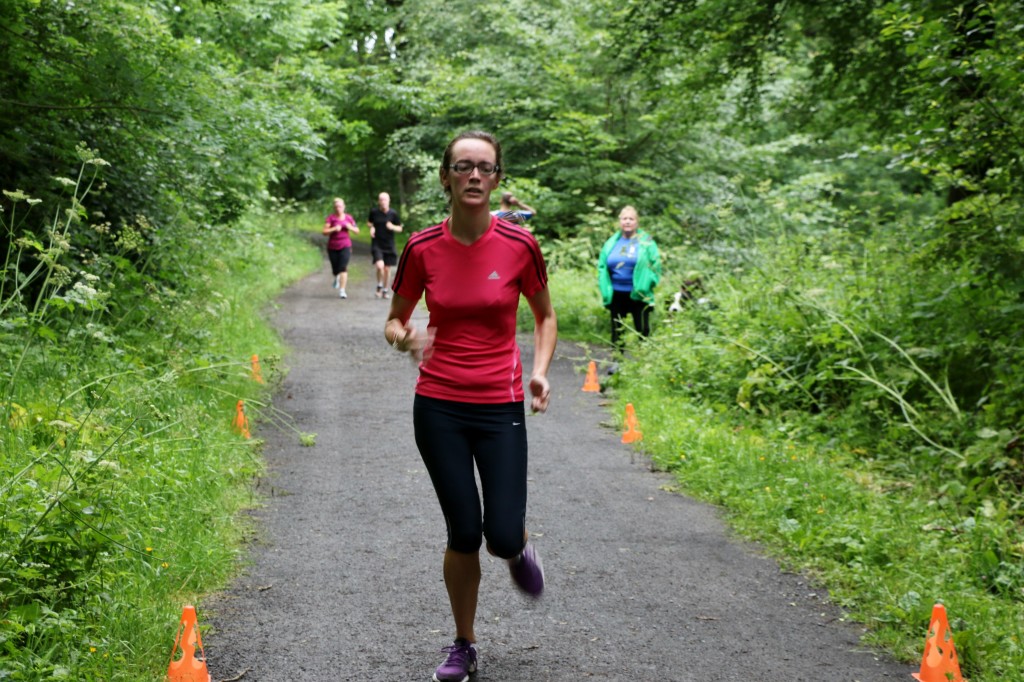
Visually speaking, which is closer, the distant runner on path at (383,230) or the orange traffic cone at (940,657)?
the orange traffic cone at (940,657)

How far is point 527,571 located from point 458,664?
471mm

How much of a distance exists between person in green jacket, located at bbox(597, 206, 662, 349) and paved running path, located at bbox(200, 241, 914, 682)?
10.6ft

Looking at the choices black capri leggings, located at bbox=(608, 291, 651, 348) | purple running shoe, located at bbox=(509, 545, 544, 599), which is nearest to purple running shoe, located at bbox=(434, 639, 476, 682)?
purple running shoe, located at bbox=(509, 545, 544, 599)

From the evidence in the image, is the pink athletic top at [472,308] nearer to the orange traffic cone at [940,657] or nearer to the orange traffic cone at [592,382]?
the orange traffic cone at [940,657]

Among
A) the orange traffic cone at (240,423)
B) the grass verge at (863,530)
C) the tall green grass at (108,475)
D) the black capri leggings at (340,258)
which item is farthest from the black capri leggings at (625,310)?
the black capri leggings at (340,258)

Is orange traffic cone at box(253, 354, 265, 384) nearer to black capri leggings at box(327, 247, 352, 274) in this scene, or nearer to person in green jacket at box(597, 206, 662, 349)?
person in green jacket at box(597, 206, 662, 349)

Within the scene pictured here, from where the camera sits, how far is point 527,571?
4395 millimetres

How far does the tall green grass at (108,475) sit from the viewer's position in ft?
13.2

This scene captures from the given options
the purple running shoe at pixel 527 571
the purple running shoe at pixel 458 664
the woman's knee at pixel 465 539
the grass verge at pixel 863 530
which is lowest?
the grass verge at pixel 863 530

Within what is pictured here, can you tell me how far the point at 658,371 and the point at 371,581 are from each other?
638cm

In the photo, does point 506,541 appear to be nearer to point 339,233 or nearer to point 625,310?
point 625,310

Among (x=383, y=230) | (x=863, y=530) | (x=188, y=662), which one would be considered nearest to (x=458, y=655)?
(x=188, y=662)

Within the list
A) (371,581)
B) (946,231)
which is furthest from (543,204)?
(371,581)

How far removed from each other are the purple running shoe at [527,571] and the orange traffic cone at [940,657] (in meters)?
1.65
